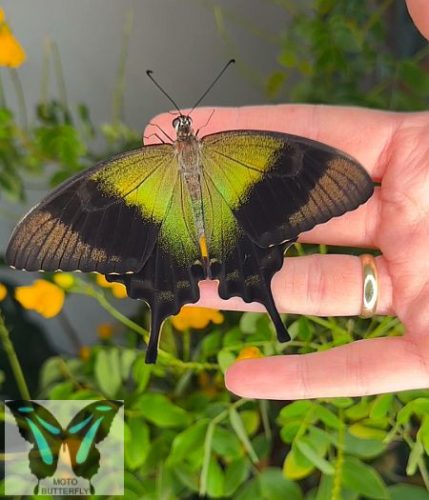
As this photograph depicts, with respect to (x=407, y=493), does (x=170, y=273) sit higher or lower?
higher

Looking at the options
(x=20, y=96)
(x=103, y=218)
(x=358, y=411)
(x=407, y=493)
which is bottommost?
(x=407, y=493)

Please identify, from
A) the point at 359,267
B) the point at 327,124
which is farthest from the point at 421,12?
the point at 359,267

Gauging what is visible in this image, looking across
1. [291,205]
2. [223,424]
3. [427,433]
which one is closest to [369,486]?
[427,433]

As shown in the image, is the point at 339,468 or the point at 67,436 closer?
the point at 339,468

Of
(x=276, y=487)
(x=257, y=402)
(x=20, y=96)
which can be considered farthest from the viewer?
(x=20, y=96)

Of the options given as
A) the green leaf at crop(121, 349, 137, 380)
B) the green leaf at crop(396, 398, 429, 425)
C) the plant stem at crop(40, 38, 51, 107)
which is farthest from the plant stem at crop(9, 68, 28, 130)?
the green leaf at crop(396, 398, 429, 425)

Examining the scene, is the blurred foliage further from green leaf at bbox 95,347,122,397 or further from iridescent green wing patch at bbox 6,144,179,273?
iridescent green wing patch at bbox 6,144,179,273

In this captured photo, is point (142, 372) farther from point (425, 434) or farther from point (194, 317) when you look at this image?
point (425, 434)
